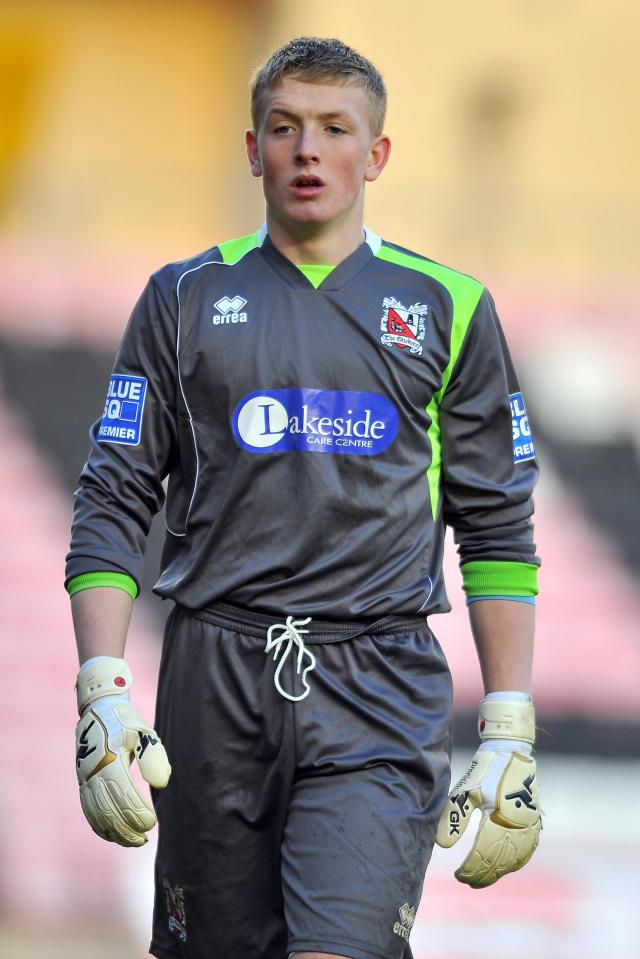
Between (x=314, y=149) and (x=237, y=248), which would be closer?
(x=314, y=149)

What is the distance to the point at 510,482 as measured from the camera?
9.13ft

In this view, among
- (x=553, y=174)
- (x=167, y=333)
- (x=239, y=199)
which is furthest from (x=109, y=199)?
(x=167, y=333)

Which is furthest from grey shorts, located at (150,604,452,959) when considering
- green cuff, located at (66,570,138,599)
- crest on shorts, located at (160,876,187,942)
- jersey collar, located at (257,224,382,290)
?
jersey collar, located at (257,224,382,290)

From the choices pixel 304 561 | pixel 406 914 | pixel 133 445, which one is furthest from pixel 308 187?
pixel 406 914

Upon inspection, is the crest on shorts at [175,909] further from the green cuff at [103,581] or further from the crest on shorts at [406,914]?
the green cuff at [103,581]

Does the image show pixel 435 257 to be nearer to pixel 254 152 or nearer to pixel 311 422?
pixel 254 152

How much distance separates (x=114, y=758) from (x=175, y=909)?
14.7 inches

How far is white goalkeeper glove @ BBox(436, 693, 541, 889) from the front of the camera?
258cm

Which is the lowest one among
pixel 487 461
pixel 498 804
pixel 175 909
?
pixel 175 909

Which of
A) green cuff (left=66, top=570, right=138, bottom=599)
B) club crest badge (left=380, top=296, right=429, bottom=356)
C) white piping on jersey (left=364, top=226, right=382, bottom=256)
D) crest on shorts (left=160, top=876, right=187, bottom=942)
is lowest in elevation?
crest on shorts (left=160, top=876, right=187, bottom=942)

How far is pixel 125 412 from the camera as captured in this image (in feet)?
8.87

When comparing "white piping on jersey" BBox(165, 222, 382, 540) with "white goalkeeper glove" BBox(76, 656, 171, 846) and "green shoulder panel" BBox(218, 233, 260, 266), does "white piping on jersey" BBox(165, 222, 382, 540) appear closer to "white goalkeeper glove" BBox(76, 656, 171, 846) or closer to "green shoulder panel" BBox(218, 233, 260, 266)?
"green shoulder panel" BBox(218, 233, 260, 266)

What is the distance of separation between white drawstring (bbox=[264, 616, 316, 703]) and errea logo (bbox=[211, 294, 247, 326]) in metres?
0.53

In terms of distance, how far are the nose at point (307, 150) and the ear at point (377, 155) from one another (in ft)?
0.51
